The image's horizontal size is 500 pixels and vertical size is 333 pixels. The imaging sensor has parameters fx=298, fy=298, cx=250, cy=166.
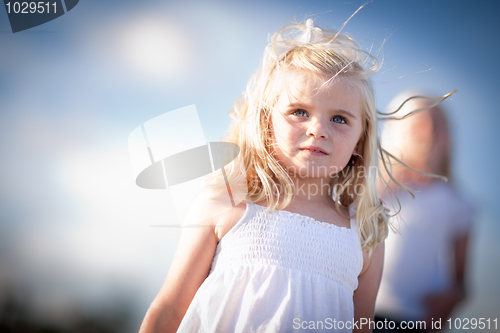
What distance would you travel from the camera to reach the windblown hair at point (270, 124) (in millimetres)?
1087

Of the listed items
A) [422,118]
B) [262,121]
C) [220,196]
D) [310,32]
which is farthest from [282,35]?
[422,118]

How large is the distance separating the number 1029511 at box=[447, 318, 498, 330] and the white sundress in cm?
90

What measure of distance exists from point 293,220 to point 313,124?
1.10 feet

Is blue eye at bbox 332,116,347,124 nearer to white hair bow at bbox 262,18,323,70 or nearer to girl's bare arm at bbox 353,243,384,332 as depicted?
white hair bow at bbox 262,18,323,70

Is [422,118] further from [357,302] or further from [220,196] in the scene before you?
[220,196]

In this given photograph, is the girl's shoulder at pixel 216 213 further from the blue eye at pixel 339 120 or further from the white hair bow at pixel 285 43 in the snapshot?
the white hair bow at pixel 285 43

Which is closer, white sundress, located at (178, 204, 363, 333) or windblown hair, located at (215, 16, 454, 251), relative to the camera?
white sundress, located at (178, 204, 363, 333)

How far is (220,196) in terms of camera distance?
104 centimetres

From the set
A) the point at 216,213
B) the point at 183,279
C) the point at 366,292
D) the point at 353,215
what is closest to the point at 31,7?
the point at 216,213

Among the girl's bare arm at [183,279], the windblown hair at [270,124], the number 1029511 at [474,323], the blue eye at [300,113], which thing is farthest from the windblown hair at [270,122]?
the number 1029511 at [474,323]

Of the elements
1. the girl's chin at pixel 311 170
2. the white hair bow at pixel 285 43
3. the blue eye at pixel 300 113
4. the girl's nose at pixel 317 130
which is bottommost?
the girl's chin at pixel 311 170

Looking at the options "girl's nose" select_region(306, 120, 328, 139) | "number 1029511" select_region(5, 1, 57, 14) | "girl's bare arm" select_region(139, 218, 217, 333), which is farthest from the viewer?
"number 1029511" select_region(5, 1, 57, 14)

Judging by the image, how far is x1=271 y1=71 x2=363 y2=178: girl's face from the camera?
3.30ft

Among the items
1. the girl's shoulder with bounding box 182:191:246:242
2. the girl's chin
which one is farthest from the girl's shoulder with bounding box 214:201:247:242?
the girl's chin
